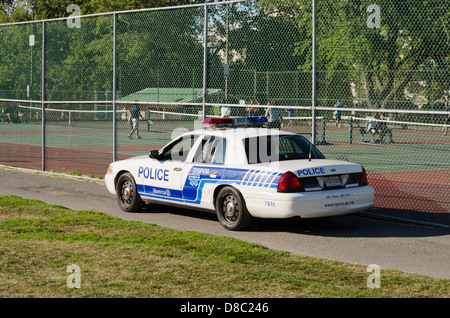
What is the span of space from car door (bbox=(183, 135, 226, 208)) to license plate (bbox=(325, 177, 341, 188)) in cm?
157

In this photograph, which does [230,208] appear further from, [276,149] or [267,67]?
[267,67]

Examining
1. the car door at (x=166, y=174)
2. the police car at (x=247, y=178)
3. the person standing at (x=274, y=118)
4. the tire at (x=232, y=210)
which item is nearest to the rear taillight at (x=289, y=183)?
the police car at (x=247, y=178)

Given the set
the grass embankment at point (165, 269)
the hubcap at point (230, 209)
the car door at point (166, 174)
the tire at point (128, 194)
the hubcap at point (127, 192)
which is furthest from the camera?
the hubcap at point (127, 192)

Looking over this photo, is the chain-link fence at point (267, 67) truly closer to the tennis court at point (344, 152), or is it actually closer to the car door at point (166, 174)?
the tennis court at point (344, 152)

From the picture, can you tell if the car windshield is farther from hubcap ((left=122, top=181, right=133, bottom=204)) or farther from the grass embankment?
hubcap ((left=122, top=181, right=133, bottom=204))

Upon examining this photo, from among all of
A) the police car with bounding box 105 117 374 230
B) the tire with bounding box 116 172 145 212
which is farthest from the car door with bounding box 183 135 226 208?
the tire with bounding box 116 172 145 212

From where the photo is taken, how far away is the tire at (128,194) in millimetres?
11961

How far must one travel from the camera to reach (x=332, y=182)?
9.95 metres

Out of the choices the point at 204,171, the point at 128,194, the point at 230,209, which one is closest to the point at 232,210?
the point at 230,209

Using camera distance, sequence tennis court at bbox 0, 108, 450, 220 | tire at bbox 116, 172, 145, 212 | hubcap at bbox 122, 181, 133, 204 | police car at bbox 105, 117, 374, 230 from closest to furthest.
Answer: police car at bbox 105, 117, 374, 230
tire at bbox 116, 172, 145, 212
hubcap at bbox 122, 181, 133, 204
tennis court at bbox 0, 108, 450, 220

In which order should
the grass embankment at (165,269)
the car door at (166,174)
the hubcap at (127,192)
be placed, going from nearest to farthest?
1. the grass embankment at (165,269)
2. the car door at (166,174)
3. the hubcap at (127,192)

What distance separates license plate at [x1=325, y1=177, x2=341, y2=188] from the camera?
9906 mm

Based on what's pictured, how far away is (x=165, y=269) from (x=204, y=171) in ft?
11.1

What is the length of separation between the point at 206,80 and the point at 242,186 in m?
4.49
